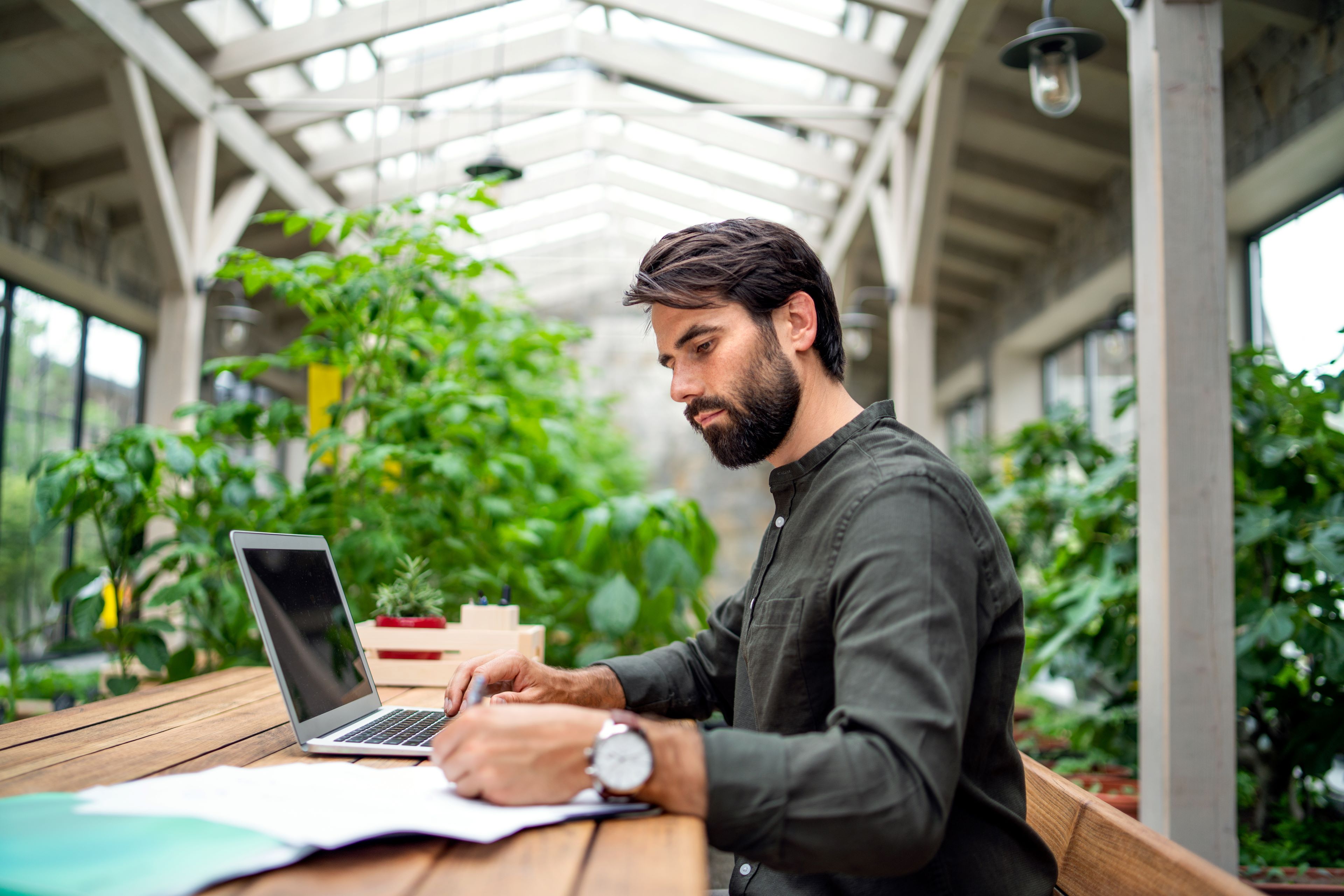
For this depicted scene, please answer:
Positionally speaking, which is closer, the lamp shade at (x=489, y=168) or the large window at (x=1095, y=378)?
the lamp shade at (x=489, y=168)

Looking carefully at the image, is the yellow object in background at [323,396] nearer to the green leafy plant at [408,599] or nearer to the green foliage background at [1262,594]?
the green leafy plant at [408,599]

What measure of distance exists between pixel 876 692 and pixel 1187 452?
4.87ft

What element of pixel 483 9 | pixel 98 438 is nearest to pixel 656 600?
pixel 483 9

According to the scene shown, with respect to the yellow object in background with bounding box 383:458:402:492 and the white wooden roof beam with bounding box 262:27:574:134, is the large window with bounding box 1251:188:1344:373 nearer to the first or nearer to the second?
the yellow object in background with bounding box 383:458:402:492

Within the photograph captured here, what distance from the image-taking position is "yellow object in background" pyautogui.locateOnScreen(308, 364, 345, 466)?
2807mm

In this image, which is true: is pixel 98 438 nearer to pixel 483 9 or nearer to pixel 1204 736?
pixel 483 9

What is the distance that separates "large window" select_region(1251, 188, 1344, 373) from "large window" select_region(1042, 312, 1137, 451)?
0.67 m

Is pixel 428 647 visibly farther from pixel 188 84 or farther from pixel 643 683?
pixel 188 84

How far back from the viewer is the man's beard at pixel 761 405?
1.19 metres

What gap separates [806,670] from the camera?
102 cm

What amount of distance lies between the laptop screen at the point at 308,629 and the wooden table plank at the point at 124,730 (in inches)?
4.3

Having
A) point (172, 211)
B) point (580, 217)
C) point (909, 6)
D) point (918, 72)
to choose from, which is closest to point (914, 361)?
point (918, 72)

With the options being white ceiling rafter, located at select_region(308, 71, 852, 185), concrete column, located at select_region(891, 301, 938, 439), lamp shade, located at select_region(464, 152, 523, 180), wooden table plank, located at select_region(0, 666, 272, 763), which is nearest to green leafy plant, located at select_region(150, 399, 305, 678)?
wooden table plank, located at select_region(0, 666, 272, 763)

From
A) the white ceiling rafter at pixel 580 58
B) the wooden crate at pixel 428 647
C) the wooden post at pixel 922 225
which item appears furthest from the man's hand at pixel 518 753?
the white ceiling rafter at pixel 580 58
